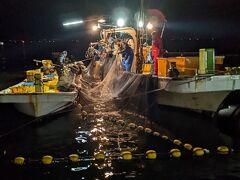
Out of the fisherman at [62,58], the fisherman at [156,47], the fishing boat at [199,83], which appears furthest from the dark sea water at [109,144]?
the fisherman at [62,58]

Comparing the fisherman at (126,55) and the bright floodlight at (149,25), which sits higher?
the bright floodlight at (149,25)

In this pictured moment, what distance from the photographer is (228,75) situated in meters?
13.5

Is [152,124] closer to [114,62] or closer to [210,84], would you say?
[210,84]

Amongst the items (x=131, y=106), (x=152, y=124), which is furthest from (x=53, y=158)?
(x=131, y=106)

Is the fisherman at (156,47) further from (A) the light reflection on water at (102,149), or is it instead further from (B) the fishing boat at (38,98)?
(B) the fishing boat at (38,98)

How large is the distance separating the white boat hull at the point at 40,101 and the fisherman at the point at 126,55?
11.1ft

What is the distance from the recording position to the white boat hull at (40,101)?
1381 centimetres

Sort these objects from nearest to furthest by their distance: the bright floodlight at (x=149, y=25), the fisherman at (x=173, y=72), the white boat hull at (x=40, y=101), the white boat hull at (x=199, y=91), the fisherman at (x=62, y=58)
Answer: the white boat hull at (x=199, y=91)
the white boat hull at (x=40, y=101)
the fisherman at (x=173, y=72)
the bright floodlight at (x=149, y=25)
the fisherman at (x=62, y=58)

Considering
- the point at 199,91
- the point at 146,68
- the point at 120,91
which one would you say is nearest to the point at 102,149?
the point at 199,91

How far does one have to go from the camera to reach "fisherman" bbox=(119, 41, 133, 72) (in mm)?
17109

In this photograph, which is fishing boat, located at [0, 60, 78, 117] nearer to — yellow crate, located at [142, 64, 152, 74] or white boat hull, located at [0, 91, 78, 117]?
white boat hull, located at [0, 91, 78, 117]

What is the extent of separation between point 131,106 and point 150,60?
2.94 meters

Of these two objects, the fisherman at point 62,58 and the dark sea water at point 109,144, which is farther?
the fisherman at point 62,58

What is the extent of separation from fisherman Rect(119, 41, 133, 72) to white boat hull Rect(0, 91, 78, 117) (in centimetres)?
337
